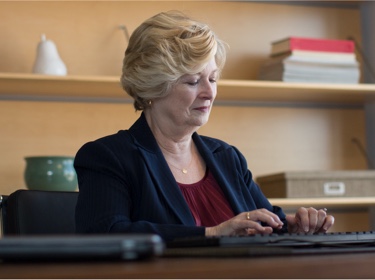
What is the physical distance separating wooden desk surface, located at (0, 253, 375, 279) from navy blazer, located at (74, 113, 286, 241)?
78 centimetres

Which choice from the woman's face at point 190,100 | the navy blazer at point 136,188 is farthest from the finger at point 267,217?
the woman's face at point 190,100

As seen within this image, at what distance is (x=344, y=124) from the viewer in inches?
140

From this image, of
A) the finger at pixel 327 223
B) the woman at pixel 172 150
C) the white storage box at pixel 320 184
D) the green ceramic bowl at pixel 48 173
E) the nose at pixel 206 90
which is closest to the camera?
the finger at pixel 327 223

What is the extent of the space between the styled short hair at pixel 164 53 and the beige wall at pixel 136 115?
1.03m

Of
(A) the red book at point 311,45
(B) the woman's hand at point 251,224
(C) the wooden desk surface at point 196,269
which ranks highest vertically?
(A) the red book at point 311,45

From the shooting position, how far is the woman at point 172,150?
1896 millimetres

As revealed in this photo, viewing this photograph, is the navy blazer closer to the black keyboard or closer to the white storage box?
the black keyboard

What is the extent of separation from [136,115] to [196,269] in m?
2.55

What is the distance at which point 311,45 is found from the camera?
125 inches

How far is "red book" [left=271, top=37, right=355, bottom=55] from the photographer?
3.14 m

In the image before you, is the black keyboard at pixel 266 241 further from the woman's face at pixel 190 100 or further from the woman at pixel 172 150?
the woman's face at pixel 190 100

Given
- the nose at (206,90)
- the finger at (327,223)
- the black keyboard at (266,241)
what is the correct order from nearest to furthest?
the black keyboard at (266,241)
the finger at (327,223)
the nose at (206,90)

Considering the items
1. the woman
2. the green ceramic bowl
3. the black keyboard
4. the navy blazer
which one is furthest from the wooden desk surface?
the green ceramic bowl

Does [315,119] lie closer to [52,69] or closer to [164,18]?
[52,69]
